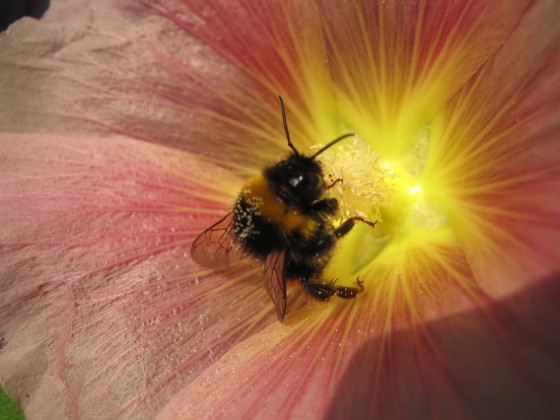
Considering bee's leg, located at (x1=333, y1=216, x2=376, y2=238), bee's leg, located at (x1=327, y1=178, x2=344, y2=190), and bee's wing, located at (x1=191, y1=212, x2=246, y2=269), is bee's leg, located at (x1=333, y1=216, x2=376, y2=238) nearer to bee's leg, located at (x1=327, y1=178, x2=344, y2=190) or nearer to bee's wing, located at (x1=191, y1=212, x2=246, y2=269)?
bee's leg, located at (x1=327, y1=178, x2=344, y2=190)

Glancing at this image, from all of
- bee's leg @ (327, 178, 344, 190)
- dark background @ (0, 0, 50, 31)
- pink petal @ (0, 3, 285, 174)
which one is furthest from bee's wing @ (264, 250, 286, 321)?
dark background @ (0, 0, 50, 31)

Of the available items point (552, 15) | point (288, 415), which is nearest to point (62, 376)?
point (288, 415)

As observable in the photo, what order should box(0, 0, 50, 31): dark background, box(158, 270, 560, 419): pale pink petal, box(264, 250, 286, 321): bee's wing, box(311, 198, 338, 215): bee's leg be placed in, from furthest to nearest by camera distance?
box(0, 0, 50, 31): dark background, box(311, 198, 338, 215): bee's leg, box(264, 250, 286, 321): bee's wing, box(158, 270, 560, 419): pale pink petal

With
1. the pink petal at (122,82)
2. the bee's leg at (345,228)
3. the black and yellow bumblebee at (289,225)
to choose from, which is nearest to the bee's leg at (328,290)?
the black and yellow bumblebee at (289,225)

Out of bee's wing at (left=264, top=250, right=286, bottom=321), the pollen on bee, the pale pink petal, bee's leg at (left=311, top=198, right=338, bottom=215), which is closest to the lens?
the pale pink petal

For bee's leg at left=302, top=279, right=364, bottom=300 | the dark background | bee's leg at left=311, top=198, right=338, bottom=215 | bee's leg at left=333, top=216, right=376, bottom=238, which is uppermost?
the dark background

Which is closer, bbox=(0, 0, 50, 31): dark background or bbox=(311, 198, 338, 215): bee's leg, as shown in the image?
bbox=(311, 198, 338, 215): bee's leg
